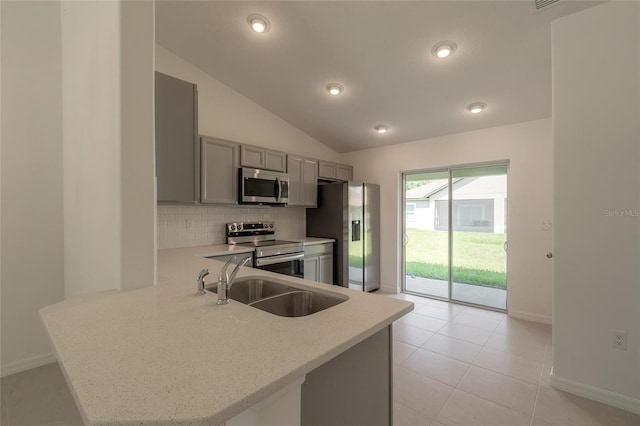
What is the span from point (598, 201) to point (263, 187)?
10.3ft

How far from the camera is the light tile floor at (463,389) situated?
1.77 metres

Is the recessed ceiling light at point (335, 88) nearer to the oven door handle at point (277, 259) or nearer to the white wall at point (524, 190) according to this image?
the white wall at point (524, 190)

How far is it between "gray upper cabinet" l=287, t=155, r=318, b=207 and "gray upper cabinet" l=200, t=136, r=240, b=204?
33.6 inches

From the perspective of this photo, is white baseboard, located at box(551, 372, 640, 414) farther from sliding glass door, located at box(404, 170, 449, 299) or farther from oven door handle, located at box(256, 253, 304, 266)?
oven door handle, located at box(256, 253, 304, 266)

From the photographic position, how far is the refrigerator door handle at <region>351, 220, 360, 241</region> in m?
4.14

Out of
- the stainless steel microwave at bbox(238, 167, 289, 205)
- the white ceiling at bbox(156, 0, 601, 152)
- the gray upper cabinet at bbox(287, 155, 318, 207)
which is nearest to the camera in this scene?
the white ceiling at bbox(156, 0, 601, 152)

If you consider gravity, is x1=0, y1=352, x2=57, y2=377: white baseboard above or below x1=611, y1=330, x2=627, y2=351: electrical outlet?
below

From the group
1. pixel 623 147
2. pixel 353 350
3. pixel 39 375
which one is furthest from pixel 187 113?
pixel 623 147

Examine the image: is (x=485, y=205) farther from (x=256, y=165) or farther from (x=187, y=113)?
(x=187, y=113)

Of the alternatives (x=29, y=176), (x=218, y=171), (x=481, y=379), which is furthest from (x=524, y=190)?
(x=29, y=176)

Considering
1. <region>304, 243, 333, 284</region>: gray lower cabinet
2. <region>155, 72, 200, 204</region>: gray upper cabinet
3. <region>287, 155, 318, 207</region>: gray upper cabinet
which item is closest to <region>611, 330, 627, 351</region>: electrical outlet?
<region>304, 243, 333, 284</region>: gray lower cabinet

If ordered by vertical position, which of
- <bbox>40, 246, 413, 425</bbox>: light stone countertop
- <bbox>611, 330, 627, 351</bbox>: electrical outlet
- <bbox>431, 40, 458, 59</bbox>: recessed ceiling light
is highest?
<bbox>431, 40, 458, 59</bbox>: recessed ceiling light

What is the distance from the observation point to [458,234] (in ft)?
13.1

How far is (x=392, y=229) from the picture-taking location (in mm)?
4504
